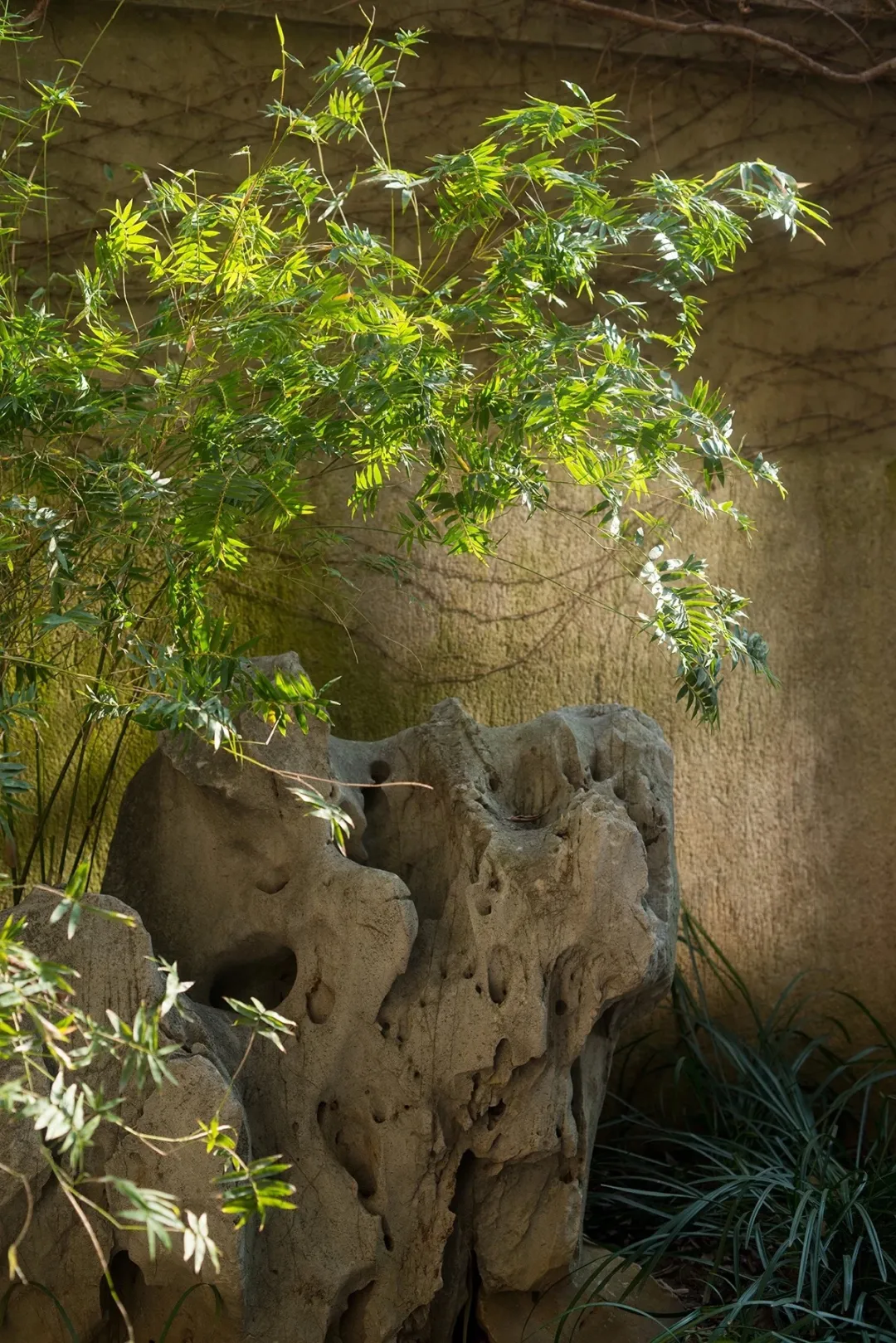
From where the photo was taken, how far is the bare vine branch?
3432 mm

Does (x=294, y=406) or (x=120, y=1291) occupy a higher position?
(x=294, y=406)

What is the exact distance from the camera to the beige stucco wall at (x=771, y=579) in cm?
344

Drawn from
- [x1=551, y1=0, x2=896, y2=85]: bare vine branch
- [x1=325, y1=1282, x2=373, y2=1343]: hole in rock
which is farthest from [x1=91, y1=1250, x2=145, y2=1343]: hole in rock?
[x1=551, y1=0, x2=896, y2=85]: bare vine branch

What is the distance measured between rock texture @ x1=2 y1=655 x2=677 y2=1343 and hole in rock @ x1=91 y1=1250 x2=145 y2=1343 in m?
0.05

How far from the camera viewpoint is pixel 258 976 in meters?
2.65

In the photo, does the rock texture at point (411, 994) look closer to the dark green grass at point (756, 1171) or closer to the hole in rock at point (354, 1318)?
the hole in rock at point (354, 1318)

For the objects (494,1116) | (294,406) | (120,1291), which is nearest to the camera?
(294,406)

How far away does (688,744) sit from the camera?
3.57 m

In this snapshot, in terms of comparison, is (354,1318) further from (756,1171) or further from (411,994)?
(756,1171)

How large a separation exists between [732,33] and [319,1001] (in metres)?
2.68

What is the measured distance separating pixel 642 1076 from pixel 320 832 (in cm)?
145

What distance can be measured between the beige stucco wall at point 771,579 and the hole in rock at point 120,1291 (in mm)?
1444

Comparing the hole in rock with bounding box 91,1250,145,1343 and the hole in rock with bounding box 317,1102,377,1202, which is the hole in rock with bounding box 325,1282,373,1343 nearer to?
the hole in rock with bounding box 317,1102,377,1202

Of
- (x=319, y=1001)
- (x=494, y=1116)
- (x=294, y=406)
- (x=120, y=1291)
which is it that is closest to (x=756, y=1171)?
(x=494, y=1116)
